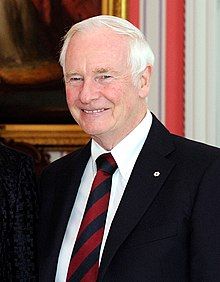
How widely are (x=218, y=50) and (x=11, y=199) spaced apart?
1965 millimetres

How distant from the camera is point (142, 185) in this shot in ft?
6.41

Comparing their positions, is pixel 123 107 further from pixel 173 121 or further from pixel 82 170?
pixel 173 121

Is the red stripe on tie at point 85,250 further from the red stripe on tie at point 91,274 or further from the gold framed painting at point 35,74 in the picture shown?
the gold framed painting at point 35,74

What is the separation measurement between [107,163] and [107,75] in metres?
0.23

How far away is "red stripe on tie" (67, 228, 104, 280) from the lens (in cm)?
194

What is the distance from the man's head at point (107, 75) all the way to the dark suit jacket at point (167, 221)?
0.11 meters

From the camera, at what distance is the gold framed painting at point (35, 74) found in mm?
3723

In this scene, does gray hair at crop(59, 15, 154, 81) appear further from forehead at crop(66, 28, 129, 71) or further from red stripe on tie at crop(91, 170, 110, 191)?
red stripe on tie at crop(91, 170, 110, 191)

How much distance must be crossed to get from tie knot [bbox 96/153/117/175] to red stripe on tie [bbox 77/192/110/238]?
0.06m

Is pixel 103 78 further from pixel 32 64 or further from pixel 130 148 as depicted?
pixel 32 64


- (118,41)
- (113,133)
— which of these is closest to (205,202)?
(113,133)

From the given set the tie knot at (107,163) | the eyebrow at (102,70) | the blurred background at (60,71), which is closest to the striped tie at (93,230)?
the tie knot at (107,163)

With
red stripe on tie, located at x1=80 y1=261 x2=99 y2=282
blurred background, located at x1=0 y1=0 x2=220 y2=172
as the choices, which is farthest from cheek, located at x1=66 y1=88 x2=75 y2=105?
blurred background, located at x1=0 y1=0 x2=220 y2=172

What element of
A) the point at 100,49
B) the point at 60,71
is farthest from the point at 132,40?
the point at 60,71
